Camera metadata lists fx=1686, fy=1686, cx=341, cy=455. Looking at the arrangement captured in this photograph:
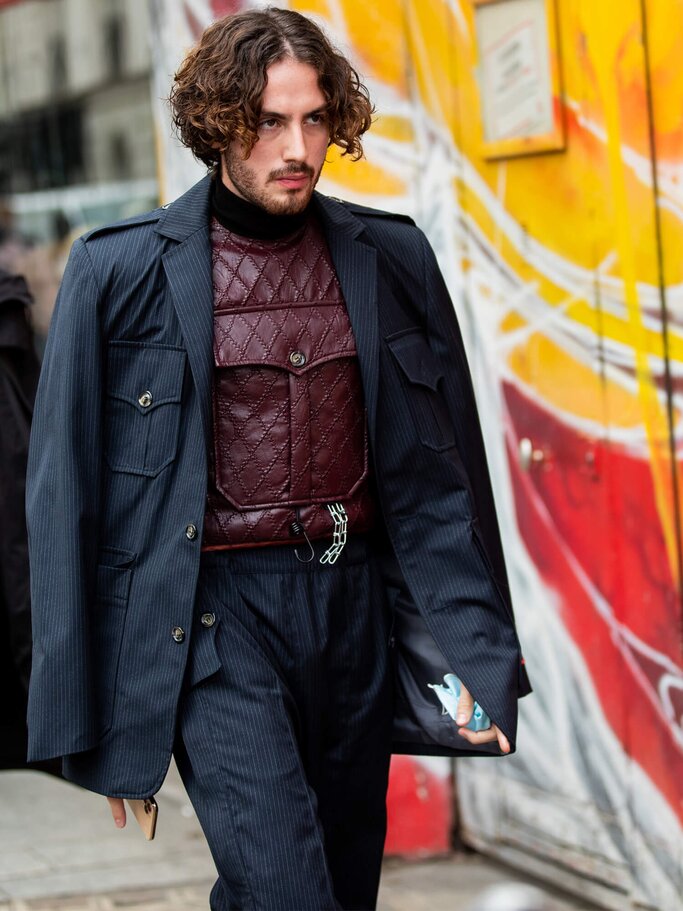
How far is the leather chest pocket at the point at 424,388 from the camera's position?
3.23 meters

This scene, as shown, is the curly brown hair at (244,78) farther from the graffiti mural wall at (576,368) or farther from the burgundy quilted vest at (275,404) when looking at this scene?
the graffiti mural wall at (576,368)

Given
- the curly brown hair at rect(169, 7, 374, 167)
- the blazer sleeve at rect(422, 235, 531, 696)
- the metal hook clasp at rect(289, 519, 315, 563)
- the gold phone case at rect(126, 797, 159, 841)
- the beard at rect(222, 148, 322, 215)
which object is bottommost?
the gold phone case at rect(126, 797, 159, 841)

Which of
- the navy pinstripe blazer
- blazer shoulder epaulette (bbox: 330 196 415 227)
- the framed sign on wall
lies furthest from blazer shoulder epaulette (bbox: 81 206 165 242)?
the framed sign on wall

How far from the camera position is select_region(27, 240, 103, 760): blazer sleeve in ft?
9.85

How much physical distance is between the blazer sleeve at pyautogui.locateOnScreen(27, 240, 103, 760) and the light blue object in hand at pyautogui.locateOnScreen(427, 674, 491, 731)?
0.68 meters

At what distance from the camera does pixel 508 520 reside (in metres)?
4.80

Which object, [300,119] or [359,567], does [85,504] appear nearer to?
[359,567]

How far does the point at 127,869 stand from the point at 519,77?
102 inches

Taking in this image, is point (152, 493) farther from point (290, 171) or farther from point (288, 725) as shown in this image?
point (290, 171)

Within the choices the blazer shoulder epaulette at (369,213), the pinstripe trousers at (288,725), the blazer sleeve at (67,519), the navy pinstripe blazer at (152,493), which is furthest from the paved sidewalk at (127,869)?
the blazer shoulder epaulette at (369,213)

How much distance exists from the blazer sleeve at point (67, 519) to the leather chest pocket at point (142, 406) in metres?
Answer: 0.04

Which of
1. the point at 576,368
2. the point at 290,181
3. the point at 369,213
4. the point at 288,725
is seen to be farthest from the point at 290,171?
the point at 576,368

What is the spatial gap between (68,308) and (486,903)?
170 cm

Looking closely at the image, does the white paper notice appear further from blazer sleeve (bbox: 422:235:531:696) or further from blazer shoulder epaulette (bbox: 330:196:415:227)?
blazer sleeve (bbox: 422:235:531:696)
